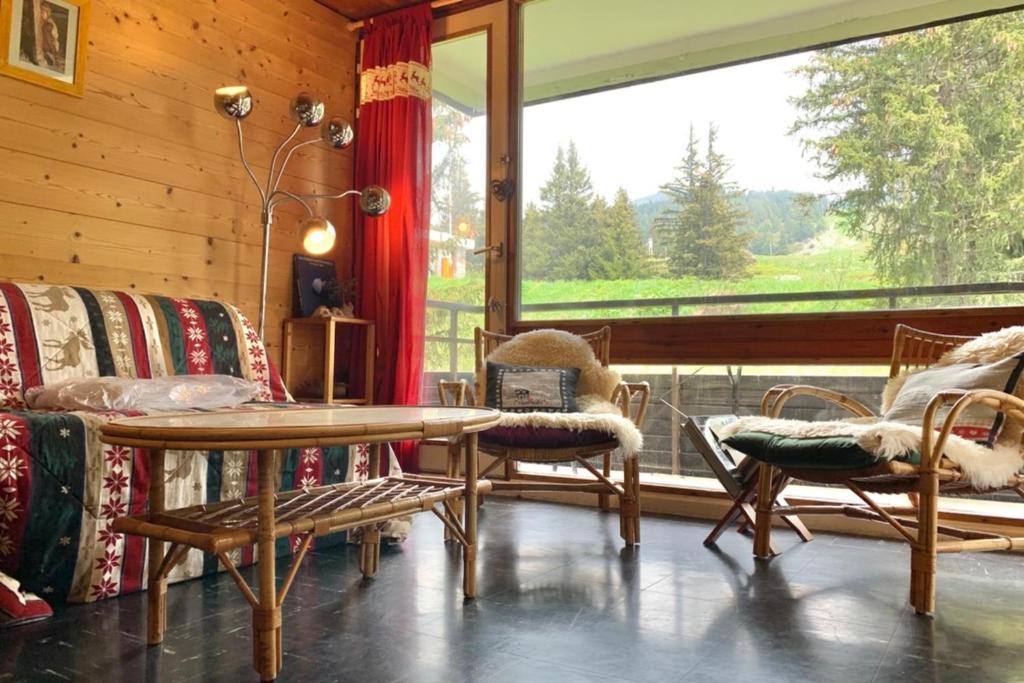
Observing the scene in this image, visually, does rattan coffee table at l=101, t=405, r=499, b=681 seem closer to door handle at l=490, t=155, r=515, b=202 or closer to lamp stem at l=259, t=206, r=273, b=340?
lamp stem at l=259, t=206, r=273, b=340

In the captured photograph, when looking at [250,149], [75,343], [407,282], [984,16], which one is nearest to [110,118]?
[250,149]

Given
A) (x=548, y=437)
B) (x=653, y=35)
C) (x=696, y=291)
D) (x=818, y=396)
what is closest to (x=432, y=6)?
(x=653, y=35)

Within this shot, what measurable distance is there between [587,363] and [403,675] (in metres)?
1.81

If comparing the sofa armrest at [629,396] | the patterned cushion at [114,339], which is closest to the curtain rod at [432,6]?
the patterned cushion at [114,339]

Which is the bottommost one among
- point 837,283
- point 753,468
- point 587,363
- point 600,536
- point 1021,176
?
point 600,536

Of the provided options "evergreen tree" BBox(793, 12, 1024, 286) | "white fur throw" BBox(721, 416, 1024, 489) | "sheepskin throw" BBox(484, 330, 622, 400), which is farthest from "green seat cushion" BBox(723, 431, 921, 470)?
"evergreen tree" BBox(793, 12, 1024, 286)

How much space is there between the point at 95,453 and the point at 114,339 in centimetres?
86

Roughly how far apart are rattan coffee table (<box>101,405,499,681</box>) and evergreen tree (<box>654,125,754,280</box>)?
183 cm

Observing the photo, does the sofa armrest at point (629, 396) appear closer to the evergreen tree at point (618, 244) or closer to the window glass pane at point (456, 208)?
the evergreen tree at point (618, 244)

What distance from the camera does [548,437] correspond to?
2.54m

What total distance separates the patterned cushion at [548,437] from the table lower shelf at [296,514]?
1.53 feet

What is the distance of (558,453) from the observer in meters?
2.54

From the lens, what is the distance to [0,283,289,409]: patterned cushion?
2396 millimetres

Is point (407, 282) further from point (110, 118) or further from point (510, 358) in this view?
point (110, 118)
